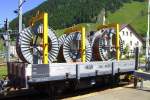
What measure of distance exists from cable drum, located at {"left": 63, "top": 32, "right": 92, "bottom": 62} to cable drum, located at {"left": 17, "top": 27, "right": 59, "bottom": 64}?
126cm

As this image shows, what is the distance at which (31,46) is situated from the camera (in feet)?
40.6

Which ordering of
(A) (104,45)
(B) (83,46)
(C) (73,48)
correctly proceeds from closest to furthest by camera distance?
(B) (83,46) < (C) (73,48) < (A) (104,45)

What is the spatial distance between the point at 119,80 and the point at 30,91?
4.37 meters

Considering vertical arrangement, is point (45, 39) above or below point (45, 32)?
below

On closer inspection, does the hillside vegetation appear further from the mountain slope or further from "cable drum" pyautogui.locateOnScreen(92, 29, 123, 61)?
"cable drum" pyautogui.locateOnScreen(92, 29, 123, 61)

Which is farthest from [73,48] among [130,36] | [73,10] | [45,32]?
[73,10]

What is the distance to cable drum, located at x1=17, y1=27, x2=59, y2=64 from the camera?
12141 mm

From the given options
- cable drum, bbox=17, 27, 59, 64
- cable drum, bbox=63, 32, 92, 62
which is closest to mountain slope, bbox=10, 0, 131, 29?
cable drum, bbox=63, 32, 92, 62

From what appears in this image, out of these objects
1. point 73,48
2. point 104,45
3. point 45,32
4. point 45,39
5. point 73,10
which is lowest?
point 73,48

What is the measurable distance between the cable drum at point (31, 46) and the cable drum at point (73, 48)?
1.26m

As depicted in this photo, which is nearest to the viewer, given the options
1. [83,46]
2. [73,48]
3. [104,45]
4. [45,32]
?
[45,32]

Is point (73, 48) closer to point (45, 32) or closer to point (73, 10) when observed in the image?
point (45, 32)

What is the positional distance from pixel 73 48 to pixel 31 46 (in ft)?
7.62

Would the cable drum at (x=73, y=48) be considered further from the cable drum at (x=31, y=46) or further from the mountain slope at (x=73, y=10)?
the mountain slope at (x=73, y=10)
